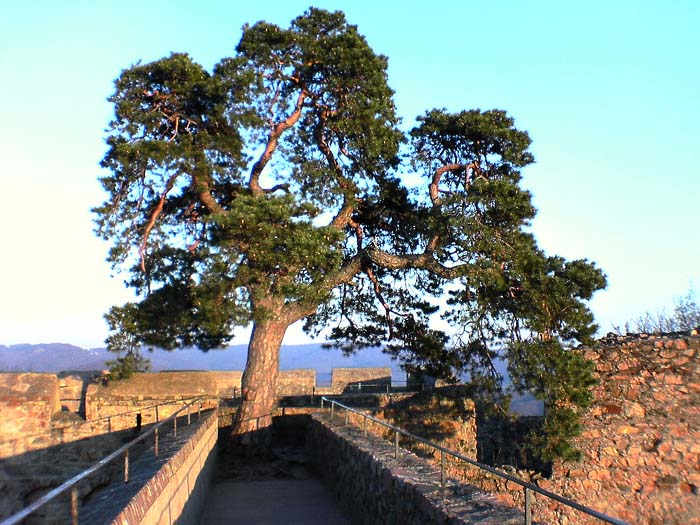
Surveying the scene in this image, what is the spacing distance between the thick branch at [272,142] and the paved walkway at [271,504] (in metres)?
6.14

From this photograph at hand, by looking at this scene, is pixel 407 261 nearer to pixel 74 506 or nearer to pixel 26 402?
pixel 26 402

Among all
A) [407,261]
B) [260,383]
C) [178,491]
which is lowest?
[178,491]

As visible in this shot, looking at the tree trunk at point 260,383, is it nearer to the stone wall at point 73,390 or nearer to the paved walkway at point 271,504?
the paved walkway at point 271,504

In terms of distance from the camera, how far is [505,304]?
13117 mm

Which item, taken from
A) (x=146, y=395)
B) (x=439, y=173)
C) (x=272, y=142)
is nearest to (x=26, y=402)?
(x=146, y=395)

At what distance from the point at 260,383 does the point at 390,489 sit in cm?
808

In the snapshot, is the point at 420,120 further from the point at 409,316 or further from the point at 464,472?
the point at 464,472

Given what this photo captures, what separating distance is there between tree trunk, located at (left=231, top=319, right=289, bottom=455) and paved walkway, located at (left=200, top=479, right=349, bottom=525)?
203 centimetres

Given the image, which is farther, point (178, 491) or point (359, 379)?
point (359, 379)

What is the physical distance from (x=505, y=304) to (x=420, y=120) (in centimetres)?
437

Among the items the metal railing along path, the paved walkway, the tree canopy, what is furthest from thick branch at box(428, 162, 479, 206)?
the metal railing along path

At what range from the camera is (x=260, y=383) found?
549 inches

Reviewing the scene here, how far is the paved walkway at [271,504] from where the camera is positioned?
27.8 feet

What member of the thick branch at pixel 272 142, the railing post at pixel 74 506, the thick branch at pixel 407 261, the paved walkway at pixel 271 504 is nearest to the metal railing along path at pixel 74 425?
the paved walkway at pixel 271 504
